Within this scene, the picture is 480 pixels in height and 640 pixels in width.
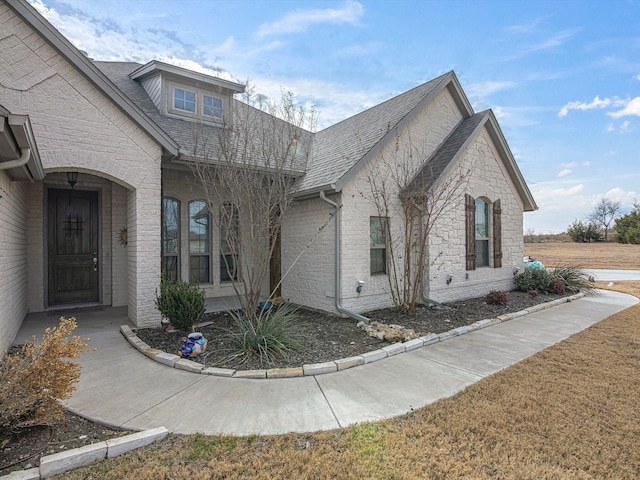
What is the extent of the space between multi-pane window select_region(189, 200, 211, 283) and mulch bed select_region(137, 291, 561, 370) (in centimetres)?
217

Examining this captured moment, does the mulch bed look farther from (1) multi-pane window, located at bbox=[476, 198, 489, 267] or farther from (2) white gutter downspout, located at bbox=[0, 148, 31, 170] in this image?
(2) white gutter downspout, located at bbox=[0, 148, 31, 170]

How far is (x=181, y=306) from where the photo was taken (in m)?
6.13

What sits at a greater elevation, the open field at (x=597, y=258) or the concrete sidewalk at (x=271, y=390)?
the open field at (x=597, y=258)

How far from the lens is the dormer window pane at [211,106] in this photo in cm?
998

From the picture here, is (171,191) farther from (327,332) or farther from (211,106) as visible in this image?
(327,332)

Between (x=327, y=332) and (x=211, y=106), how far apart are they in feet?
25.0

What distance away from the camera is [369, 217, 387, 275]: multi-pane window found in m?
8.56

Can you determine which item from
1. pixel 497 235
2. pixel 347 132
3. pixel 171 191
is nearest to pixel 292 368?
pixel 171 191

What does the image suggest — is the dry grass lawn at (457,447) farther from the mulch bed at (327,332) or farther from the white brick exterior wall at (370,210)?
the white brick exterior wall at (370,210)

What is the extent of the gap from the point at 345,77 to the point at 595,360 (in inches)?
385

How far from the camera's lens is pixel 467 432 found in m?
3.22

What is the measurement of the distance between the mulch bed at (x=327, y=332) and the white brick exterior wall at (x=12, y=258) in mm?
1926

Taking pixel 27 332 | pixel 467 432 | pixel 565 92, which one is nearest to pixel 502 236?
pixel 565 92

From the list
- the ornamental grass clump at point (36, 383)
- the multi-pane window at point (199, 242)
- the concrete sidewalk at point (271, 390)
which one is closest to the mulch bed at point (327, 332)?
the concrete sidewalk at point (271, 390)
